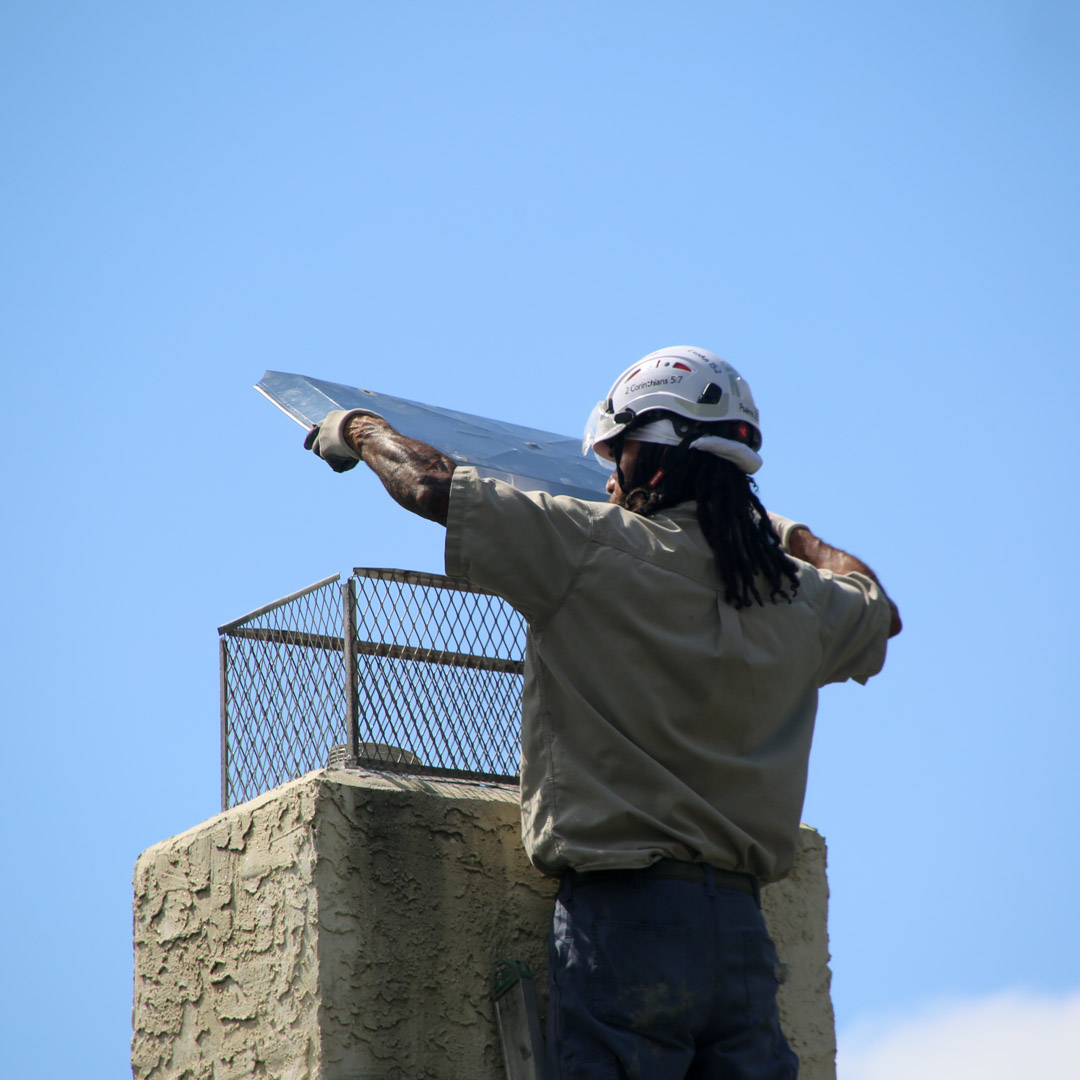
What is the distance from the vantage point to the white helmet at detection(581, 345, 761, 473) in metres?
3.96

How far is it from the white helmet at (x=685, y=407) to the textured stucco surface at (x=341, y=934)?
3.59 ft

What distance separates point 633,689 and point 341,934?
945 mm

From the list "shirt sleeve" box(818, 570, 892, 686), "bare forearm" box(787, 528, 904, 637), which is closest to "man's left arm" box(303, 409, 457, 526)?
"shirt sleeve" box(818, 570, 892, 686)

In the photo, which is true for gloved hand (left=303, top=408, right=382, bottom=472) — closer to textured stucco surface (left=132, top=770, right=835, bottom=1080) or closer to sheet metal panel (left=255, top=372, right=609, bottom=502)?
sheet metal panel (left=255, top=372, right=609, bottom=502)

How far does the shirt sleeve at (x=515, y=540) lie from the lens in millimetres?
3385

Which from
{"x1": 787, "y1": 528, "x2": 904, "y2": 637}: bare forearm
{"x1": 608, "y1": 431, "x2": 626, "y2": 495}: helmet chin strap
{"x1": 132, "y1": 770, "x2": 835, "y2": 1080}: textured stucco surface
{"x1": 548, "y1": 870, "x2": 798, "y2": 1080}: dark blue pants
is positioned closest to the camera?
{"x1": 548, "y1": 870, "x2": 798, "y2": 1080}: dark blue pants

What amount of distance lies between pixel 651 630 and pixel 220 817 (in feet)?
4.60

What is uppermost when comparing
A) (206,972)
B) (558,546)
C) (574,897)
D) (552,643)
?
(558,546)

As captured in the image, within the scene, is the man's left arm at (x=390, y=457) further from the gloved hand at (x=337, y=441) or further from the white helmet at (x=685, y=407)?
the white helmet at (x=685, y=407)

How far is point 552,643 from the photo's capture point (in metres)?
3.60

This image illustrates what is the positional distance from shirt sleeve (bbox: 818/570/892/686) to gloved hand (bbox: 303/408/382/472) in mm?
1315

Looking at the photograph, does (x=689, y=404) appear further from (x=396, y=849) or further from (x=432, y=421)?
(x=396, y=849)

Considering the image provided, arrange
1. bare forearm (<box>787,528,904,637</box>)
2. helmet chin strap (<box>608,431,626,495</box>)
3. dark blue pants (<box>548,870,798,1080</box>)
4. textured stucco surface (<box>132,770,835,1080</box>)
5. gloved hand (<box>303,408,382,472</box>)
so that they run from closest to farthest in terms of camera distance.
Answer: dark blue pants (<box>548,870,798,1080</box>) → textured stucco surface (<box>132,770,835,1080</box>) → gloved hand (<box>303,408,382,472</box>) → helmet chin strap (<box>608,431,626,495</box>) → bare forearm (<box>787,528,904,637</box>)

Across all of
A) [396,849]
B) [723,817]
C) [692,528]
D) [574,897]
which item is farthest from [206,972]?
[692,528]
